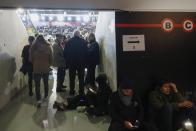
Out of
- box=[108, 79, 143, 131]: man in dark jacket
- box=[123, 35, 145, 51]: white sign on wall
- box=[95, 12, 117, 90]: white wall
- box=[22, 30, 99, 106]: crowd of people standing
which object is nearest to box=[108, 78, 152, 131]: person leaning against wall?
box=[108, 79, 143, 131]: man in dark jacket

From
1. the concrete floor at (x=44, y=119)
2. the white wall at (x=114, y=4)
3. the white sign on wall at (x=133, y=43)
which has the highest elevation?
the white wall at (x=114, y=4)

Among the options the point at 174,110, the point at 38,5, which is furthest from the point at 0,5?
the point at 174,110

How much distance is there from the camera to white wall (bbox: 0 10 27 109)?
3.89 m

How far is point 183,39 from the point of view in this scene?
3283 mm

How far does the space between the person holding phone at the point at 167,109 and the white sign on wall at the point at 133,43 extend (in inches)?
26.7

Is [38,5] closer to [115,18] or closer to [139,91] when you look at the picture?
[115,18]

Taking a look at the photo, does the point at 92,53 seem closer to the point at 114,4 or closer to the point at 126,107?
the point at 114,4

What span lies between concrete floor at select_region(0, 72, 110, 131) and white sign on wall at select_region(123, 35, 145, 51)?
1.32 meters

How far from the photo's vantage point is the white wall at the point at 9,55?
12.7ft

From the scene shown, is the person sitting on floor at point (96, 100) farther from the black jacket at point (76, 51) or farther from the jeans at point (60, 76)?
the jeans at point (60, 76)

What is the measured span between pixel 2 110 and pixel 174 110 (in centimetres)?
313

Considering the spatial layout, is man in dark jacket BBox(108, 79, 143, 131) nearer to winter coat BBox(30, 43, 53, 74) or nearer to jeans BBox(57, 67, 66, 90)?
winter coat BBox(30, 43, 53, 74)

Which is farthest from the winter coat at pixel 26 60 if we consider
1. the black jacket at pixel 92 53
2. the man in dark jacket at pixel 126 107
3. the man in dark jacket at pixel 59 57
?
the man in dark jacket at pixel 126 107

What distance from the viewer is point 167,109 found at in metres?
2.71
